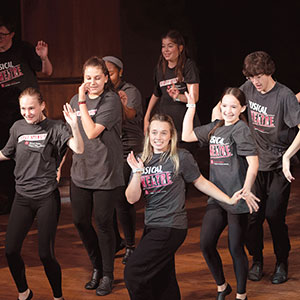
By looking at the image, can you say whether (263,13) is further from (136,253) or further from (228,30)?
(136,253)

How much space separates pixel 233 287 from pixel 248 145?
91 cm

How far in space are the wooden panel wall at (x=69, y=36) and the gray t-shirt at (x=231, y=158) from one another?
10.1 ft

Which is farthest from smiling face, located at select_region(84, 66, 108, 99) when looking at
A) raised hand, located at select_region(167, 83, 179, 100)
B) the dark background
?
the dark background

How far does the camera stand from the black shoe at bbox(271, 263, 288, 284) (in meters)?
4.06

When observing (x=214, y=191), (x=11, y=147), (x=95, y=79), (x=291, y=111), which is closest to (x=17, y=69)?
(x=95, y=79)

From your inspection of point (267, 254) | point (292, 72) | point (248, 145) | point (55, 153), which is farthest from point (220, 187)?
point (292, 72)

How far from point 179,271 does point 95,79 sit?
4.38 ft

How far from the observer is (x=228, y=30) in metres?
9.02

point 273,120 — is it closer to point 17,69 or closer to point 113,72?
point 113,72

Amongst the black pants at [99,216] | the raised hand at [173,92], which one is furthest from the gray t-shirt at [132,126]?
the black pants at [99,216]

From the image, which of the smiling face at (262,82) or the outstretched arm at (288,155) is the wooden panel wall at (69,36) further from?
the outstretched arm at (288,155)

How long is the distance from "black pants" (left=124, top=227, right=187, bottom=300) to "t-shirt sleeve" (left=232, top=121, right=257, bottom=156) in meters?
0.56

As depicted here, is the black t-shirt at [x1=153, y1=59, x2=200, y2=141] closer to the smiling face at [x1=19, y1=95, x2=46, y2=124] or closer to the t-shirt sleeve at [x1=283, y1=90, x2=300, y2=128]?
the t-shirt sleeve at [x1=283, y1=90, x2=300, y2=128]

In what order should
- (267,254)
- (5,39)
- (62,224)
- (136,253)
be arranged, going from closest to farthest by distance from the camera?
(136,253) < (267,254) < (5,39) < (62,224)
